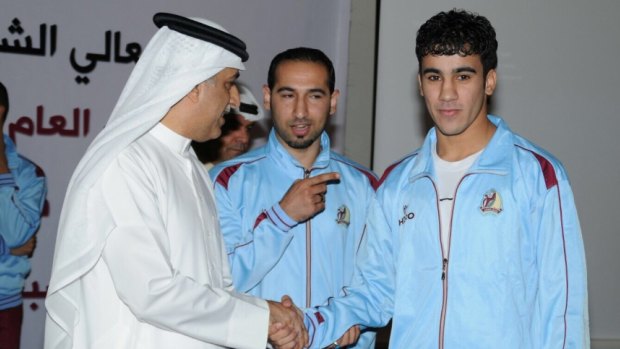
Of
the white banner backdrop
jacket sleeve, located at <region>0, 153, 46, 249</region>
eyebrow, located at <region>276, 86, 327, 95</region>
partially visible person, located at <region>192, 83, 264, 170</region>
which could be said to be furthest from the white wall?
eyebrow, located at <region>276, 86, 327, 95</region>

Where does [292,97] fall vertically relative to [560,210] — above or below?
above

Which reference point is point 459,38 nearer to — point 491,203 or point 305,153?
point 491,203

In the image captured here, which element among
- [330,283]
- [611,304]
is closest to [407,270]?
[330,283]

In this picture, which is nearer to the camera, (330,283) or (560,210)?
(560,210)

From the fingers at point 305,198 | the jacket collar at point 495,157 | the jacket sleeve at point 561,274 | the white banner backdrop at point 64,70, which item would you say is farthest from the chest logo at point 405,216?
the white banner backdrop at point 64,70

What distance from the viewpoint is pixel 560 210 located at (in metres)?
2.67

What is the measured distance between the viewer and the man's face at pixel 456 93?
9.52ft

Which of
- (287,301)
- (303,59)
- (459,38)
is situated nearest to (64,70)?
(303,59)

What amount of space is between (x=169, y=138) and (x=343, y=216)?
84 centimetres

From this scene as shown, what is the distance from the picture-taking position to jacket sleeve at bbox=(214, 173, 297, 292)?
3.25m

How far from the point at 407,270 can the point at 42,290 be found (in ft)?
9.73

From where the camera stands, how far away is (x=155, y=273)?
265 centimetres

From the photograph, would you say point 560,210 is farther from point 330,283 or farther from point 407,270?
point 330,283

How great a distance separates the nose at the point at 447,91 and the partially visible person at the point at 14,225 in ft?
9.40
